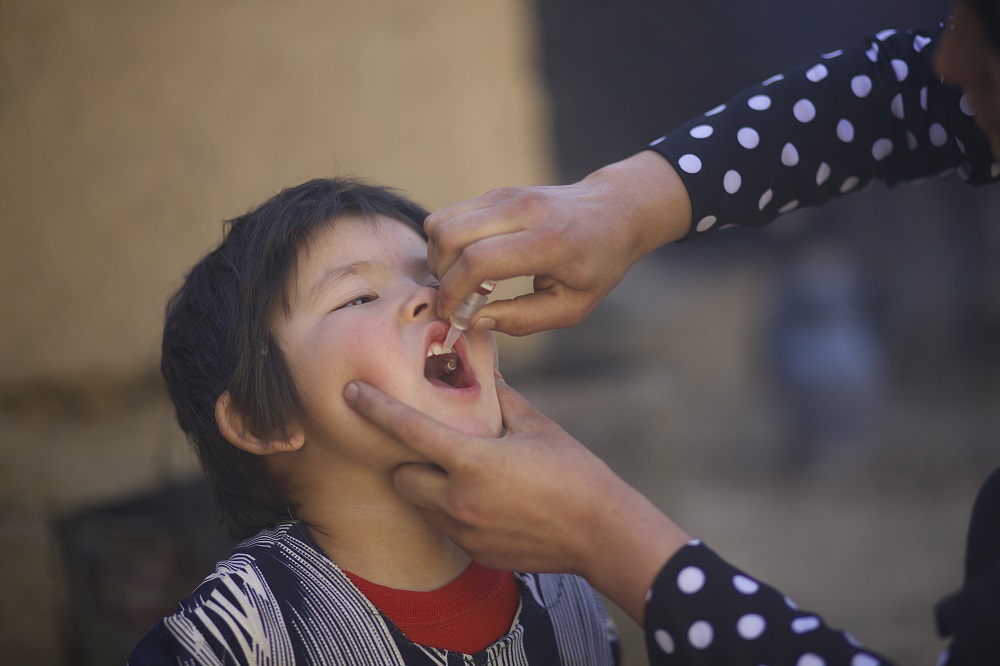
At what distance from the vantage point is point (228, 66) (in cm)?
275

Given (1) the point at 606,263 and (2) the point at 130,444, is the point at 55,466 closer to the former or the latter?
(2) the point at 130,444

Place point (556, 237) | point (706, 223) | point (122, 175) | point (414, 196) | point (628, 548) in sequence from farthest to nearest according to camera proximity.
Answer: point (414, 196), point (122, 175), point (706, 223), point (556, 237), point (628, 548)

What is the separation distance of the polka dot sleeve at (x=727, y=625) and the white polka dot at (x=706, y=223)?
57cm

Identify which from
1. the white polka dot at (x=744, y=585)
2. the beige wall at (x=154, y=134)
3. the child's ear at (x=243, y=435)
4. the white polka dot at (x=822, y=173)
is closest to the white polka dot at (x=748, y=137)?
the white polka dot at (x=822, y=173)

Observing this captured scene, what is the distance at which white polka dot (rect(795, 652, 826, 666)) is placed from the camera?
853 millimetres

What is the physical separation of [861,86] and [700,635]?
939 mm

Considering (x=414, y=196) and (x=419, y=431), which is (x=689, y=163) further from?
(x=414, y=196)

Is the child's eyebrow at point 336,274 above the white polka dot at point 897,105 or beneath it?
beneath

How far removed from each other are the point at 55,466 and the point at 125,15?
139cm

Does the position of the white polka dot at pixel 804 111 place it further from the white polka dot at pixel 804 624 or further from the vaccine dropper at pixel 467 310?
the white polka dot at pixel 804 624

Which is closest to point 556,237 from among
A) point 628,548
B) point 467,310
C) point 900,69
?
point 467,310

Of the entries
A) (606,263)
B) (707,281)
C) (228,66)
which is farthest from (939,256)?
(606,263)

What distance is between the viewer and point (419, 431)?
1.00 m

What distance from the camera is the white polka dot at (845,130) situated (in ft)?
4.44
